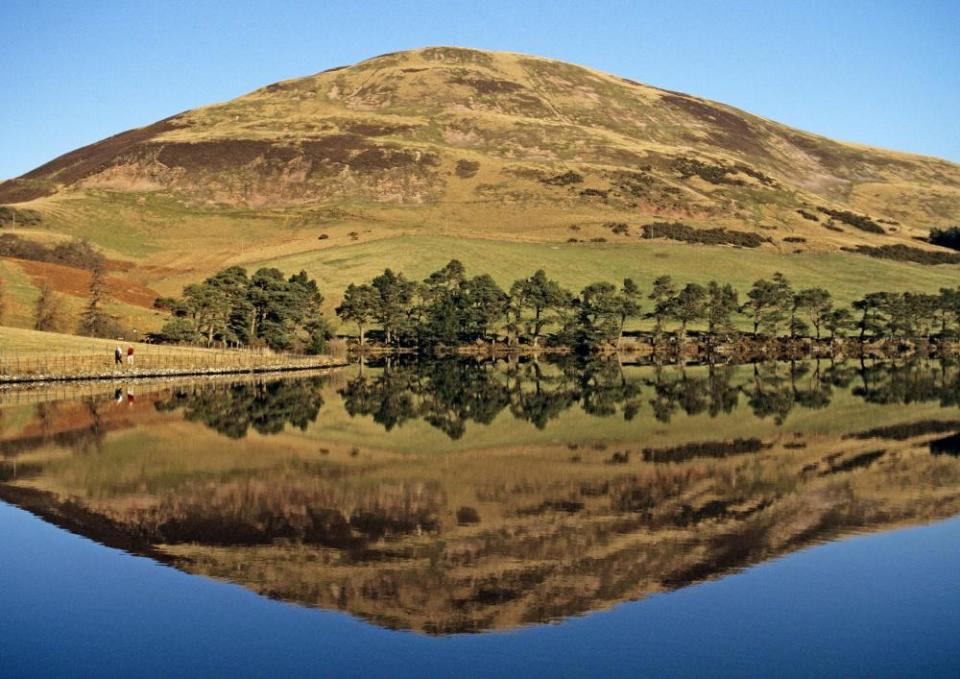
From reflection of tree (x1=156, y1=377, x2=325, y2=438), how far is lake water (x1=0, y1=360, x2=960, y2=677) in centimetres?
54

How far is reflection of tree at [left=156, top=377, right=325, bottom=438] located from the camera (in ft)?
179

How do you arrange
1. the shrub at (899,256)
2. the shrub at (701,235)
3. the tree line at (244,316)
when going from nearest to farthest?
1. the tree line at (244,316)
2. the shrub at (701,235)
3. the shrub at (899,256)

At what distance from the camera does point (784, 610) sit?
2350 centimetres

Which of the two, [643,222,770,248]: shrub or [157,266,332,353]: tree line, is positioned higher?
[643,222,770,248]: shrub

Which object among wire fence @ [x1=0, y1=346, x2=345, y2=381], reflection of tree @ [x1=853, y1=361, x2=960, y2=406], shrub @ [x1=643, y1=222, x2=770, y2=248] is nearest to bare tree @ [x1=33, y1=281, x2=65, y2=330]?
wire fence @ [x1=0, y1=346, x2=345, y2=381]

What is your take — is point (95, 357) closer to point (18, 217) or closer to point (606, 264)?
point (606, 264)

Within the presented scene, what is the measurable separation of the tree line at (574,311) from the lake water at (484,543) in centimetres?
6730

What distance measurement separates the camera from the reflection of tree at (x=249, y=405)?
54.6 meters

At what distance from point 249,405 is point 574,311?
7932cm

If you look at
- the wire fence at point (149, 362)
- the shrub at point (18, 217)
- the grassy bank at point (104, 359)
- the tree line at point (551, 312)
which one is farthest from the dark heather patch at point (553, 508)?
the shrub at point (18, 217)

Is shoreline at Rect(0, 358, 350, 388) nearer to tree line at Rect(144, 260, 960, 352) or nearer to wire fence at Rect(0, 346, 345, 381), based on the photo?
wire fence at Rect(0, 346, 345, 381)

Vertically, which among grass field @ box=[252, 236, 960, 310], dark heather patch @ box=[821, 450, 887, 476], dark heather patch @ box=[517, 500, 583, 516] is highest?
grass field @ box=[252, 236, 960, 310]

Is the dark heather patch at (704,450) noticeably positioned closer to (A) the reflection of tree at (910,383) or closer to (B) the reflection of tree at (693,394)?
(B) the reflection of tree at (693,394)

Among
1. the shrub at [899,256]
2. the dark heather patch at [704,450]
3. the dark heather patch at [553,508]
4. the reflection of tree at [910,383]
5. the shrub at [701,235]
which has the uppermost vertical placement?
the shrub at [701,235]
